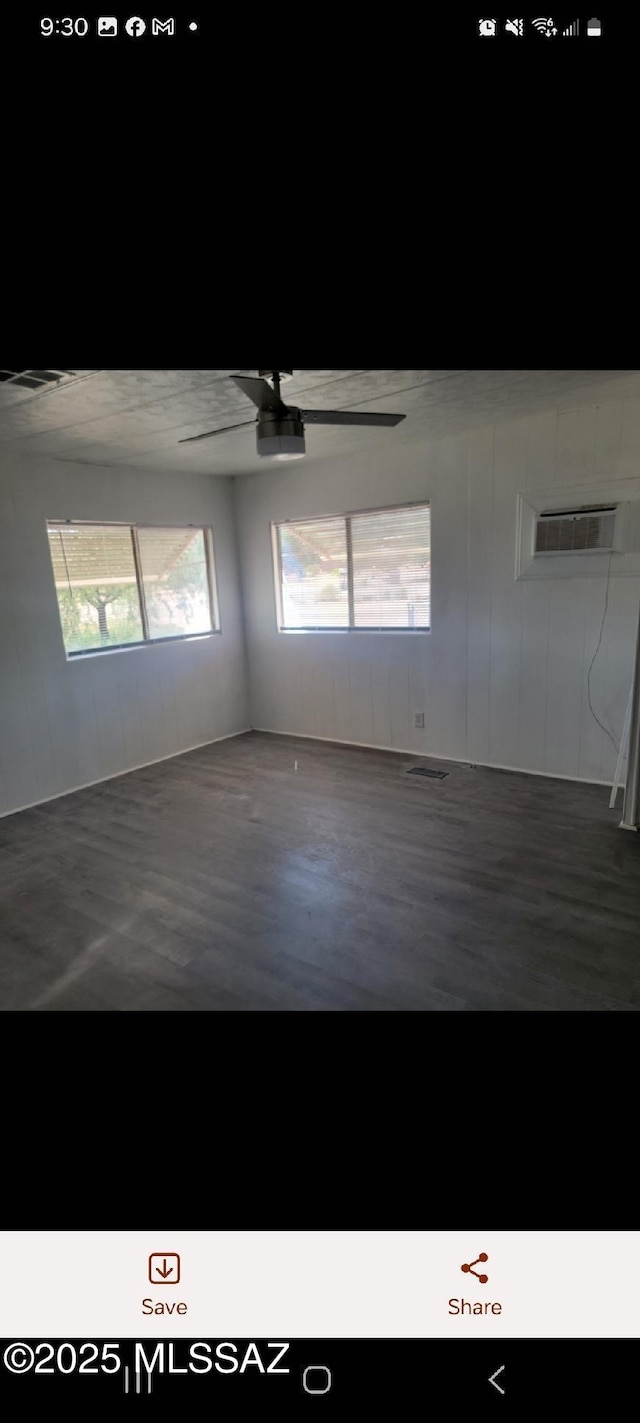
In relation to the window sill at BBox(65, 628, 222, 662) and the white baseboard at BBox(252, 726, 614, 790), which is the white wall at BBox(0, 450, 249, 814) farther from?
the white baseboard at BBox(252, 726, 614, 790)

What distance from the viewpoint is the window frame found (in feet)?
15.5

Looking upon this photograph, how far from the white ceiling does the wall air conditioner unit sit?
0.63m

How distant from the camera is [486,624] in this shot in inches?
179

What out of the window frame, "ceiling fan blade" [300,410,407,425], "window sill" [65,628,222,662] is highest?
"ceiling fan blade" [300,410,407,425]

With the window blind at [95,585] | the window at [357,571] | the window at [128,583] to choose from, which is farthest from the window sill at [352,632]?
the window blind at [95,585]

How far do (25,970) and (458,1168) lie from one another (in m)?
2.00

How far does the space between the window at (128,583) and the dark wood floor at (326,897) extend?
4.34 feet

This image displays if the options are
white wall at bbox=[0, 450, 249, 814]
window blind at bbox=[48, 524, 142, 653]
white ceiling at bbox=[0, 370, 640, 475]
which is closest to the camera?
white ceiling at bbox=[0, 370, 640, 475]
